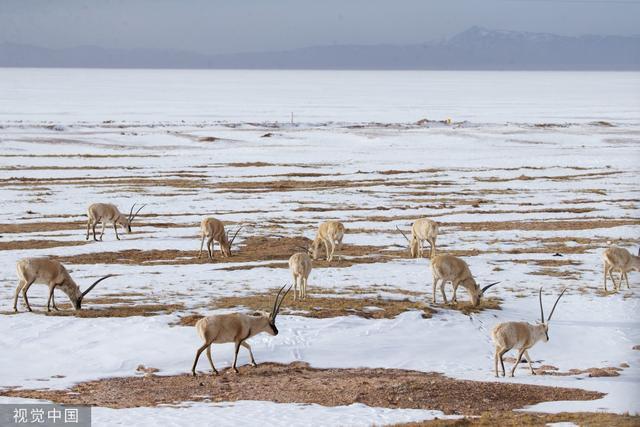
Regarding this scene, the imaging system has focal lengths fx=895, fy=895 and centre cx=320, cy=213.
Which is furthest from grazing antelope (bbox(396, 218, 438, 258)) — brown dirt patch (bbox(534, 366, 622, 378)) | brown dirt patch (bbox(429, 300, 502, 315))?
brown dirt patch (bbox(534, 366, 622, 378))

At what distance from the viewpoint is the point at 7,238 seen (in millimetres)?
32156

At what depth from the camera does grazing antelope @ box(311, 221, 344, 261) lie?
27266mm

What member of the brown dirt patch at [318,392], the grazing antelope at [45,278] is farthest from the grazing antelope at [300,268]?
the brown dirt patch at [318,392]

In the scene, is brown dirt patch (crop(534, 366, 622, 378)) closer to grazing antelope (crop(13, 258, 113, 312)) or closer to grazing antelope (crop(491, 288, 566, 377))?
grazing antelope (crop(491, 288, 566, 377))

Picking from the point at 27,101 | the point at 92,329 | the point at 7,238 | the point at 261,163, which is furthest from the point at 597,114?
the point at 92,329

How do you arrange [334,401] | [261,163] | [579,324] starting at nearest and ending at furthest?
[334,401] < [579,324] < [261,163]

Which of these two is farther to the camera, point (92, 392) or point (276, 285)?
point (276, 285)

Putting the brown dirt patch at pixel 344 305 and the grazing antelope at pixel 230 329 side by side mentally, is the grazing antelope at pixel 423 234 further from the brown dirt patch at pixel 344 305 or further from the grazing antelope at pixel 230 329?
the grazing antelope at pixel 230 329

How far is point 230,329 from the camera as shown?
1667 cm

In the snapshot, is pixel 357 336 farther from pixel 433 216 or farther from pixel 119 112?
pixel 119 112

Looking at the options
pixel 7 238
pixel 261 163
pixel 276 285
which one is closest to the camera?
pixel 276 285

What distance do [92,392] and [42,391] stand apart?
2.81ft

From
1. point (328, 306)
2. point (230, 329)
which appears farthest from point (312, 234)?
point (230, 329)

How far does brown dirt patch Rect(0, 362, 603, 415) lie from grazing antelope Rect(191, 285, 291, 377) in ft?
1.84
